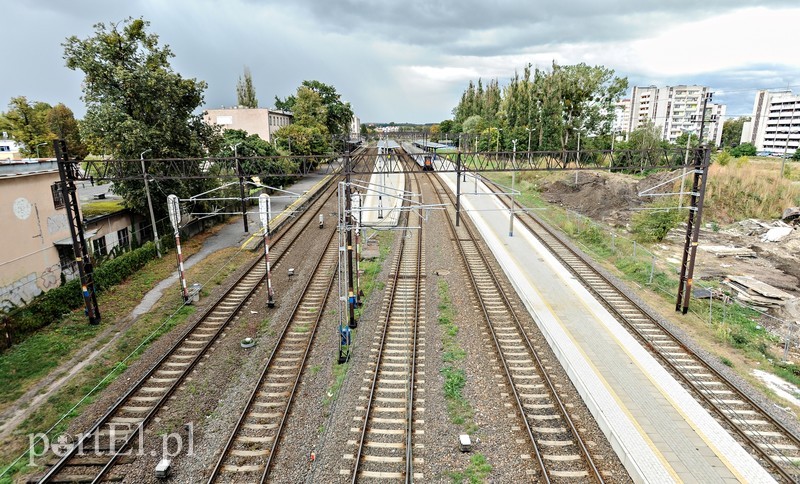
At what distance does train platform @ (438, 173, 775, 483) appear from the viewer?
31.0ft

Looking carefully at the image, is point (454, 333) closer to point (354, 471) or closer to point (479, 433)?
point (479, 433)

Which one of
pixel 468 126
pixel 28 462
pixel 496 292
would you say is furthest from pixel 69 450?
pixel 468 126

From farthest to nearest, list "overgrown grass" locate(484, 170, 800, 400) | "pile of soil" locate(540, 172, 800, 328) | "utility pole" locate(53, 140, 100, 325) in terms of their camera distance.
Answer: "pile of soil" locate(540, 172, 800, 328) → "utility pole" locate(53, 140, 100, 325) → "overgrown grass" locate(484, 170, 800, 400)

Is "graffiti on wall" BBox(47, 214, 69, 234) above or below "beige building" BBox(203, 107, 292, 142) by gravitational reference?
below

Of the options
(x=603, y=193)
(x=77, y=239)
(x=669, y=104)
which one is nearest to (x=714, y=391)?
(x=77, y=239)

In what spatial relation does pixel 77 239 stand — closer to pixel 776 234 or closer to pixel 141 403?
pixel 141 403

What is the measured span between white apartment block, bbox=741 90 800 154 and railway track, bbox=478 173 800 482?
5108 inches

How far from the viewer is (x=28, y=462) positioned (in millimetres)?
9906

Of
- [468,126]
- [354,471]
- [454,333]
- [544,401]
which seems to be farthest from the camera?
[468,126]

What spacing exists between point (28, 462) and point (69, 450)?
2.72 ft

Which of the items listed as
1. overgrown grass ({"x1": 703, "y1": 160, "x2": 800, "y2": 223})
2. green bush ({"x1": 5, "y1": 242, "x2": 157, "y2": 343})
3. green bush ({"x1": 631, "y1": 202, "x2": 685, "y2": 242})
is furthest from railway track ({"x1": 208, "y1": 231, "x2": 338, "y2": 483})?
overgrown grass ({"x1": 703, "y1": 160, "x2": 800, "y2": 223})

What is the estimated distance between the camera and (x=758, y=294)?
60.1ft

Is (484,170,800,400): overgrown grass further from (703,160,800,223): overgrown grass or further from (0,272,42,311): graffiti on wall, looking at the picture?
(0,272,42,311): graffiti on wall

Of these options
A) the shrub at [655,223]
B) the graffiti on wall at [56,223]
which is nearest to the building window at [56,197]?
the graffiti on wall at [56,223]
